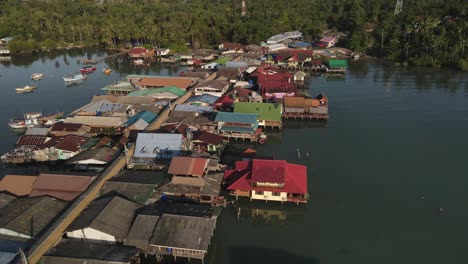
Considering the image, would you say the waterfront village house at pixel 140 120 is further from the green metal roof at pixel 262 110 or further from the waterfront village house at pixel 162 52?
the waterfront village house at pixel 162 52

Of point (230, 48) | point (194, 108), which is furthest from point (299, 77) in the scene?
point (230, 48)

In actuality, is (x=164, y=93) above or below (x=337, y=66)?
below

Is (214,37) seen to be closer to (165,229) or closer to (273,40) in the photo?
(273,40)

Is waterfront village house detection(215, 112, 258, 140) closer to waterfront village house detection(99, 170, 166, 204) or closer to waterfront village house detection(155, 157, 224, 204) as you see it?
waterfront village house detection(155, 157, 224, 204)

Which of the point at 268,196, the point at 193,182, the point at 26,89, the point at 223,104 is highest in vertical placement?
the point at 26,89

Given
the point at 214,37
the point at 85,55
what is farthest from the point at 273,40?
the point at 85,55

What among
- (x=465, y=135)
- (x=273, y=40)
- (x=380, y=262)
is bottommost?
(x=380, y=262)

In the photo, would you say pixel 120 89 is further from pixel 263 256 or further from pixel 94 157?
pixel 263 256
